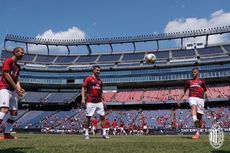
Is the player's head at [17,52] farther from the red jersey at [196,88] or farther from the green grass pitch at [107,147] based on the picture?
the red jersey at [196,88]

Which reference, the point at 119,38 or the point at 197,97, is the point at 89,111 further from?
the point at 119,38

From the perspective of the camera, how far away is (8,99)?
967 cm

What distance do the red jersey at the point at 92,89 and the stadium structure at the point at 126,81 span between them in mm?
36489

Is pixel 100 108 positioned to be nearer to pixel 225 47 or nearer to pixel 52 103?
pixel 52 103

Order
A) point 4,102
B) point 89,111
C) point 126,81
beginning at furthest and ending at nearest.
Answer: point 126,81
point 89,111
point 4,102

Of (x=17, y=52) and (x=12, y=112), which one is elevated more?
(x=17, y=52)

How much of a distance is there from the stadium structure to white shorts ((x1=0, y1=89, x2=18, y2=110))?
39.4 m

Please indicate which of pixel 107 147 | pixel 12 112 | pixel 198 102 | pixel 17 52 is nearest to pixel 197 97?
pixel 198 102

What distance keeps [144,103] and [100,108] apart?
4730cm

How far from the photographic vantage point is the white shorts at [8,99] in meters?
9.52

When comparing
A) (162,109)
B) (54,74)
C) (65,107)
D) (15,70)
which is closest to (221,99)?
(162,109)

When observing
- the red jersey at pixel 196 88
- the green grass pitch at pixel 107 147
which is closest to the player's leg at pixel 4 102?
the green grass pitch at pixel 107 147

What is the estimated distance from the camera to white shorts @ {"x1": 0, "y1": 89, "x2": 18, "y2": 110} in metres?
9.52

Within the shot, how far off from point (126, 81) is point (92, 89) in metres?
54.8
